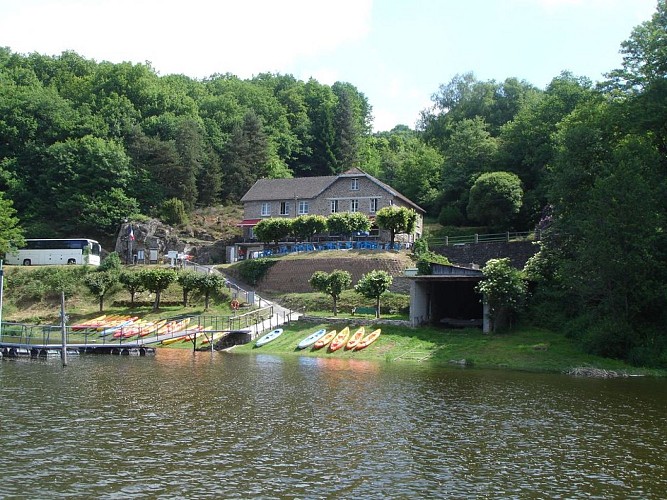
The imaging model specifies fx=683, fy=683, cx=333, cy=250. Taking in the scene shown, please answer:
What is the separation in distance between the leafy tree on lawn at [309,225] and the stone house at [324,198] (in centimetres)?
726

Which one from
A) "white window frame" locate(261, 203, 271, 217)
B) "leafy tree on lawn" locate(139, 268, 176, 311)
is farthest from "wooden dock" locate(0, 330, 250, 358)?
"white window frame" locate(261, 203, 271, 217)

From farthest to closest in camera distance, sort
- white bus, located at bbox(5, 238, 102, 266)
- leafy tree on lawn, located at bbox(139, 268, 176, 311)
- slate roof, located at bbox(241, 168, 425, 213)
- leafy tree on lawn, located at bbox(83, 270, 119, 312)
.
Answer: slate roof, located at bbox(241, 168, 425, 213), white bus, located at bbox(5, 238, 102, 266), leafy tree on lawn, located at bbox(83, 270, 119, 312), leafy tree on lawn, located at bbox(139, 268, 176, 311)

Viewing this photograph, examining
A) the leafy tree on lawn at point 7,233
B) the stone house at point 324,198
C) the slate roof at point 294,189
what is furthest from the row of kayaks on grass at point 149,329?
the slate roof at point 294,189

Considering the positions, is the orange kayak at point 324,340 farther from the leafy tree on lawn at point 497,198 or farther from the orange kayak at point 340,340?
the leafy tree on lawn at point 497,198

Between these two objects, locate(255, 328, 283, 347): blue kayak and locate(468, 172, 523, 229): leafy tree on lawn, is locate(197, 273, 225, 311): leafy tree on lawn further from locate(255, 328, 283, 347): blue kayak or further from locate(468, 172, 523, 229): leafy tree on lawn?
locate(468, 172, 523, 229): leafy tree on lawn

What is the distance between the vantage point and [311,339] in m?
45.1

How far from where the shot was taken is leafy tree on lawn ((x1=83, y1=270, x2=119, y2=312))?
184 ft

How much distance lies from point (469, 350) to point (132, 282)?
2900 centimetres

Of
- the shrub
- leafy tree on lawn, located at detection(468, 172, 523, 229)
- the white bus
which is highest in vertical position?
leafy tree on lawn, located at detection(468, 172, 523, 229)

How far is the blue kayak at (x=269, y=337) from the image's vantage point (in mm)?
45312

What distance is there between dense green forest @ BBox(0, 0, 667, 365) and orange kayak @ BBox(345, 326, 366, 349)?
11.6 meters

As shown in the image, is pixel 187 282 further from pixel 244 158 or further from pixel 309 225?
pixel 244 158

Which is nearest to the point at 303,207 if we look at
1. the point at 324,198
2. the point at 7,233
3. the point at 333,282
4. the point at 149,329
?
the point at 324,198

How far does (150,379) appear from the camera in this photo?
31547 millimetres
